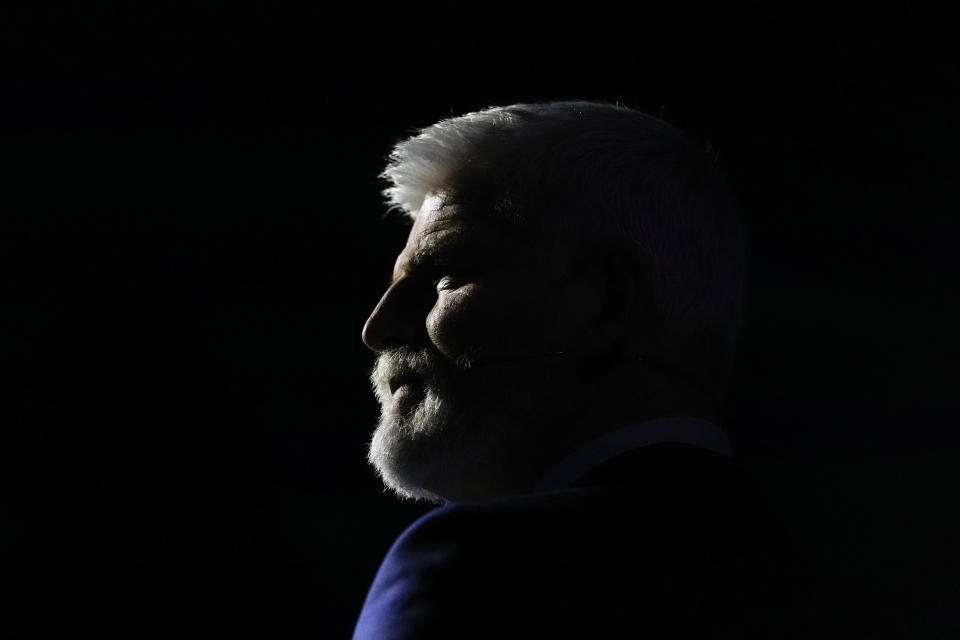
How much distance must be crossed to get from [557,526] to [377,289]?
157 cm

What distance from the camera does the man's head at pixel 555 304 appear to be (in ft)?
5.03

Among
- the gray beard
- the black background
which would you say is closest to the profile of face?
the gray beard

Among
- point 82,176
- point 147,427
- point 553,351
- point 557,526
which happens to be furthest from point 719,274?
point 82,176

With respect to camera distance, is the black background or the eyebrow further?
the black background

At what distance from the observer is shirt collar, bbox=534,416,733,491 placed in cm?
145

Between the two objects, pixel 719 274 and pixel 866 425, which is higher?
pixel 719 274

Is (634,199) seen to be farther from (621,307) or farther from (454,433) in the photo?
(454,433)

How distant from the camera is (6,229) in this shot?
2.54 meters

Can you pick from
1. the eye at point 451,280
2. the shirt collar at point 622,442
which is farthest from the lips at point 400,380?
the shirt collar at point 622,442

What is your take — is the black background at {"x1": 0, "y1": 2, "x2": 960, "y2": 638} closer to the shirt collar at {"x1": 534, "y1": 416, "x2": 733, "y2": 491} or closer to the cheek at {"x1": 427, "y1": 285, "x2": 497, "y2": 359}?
the cheek at {"x1": 427, "y1": 285, "x2": 497, "y2": 359}

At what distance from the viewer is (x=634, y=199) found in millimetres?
1563

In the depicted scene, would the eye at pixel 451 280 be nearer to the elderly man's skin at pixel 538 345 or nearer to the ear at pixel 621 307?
the elderly man's skin at pixel 538 345

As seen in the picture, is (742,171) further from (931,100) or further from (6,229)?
(6,229)

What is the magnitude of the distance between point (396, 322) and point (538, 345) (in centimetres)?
22
